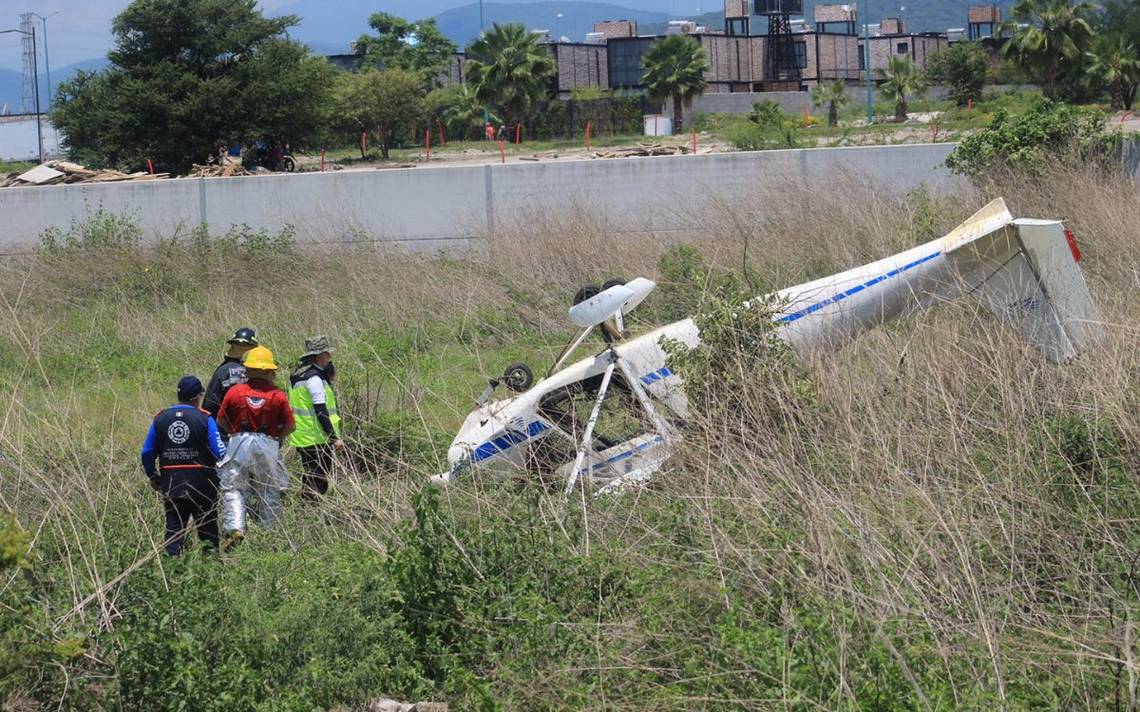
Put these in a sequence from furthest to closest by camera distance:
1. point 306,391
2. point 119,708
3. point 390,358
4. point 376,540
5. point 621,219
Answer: point 621,219 < point 390,358 < point 306,391 < point 376,540 < point 119,708

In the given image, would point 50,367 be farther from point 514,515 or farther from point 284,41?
point 284,41

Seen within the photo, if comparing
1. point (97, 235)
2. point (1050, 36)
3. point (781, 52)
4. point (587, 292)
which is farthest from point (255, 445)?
point (781, 52)

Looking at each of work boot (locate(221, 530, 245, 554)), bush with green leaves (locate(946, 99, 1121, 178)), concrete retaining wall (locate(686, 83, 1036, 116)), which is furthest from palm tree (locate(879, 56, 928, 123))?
work boot (locate(221, 530, 245, 554))

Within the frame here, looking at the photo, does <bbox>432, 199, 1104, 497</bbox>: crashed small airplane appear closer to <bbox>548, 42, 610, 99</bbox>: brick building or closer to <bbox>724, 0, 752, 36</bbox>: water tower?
<bbox>548, 42, 610, 99</bbox>: brick building

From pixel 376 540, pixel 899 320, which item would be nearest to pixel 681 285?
pixel 899 320

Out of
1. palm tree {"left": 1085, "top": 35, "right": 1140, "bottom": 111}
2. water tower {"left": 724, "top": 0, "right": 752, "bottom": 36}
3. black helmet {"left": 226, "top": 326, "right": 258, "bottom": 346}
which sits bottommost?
black helmet {"left": 226, "top": 326, "right": 258, "bottom": 346}

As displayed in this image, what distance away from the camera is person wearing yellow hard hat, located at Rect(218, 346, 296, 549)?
766 centimetres

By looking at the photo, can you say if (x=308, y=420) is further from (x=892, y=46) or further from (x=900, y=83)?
(x=892, y=46)

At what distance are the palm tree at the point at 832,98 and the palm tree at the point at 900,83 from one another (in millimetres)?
2188

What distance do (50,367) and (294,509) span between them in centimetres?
682

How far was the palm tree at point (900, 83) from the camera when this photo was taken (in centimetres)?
6275

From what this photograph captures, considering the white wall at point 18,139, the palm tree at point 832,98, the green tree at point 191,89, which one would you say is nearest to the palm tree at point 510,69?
the green tree at point 191,89

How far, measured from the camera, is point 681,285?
42.7 ft

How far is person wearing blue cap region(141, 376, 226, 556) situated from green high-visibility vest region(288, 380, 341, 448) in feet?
2.63
